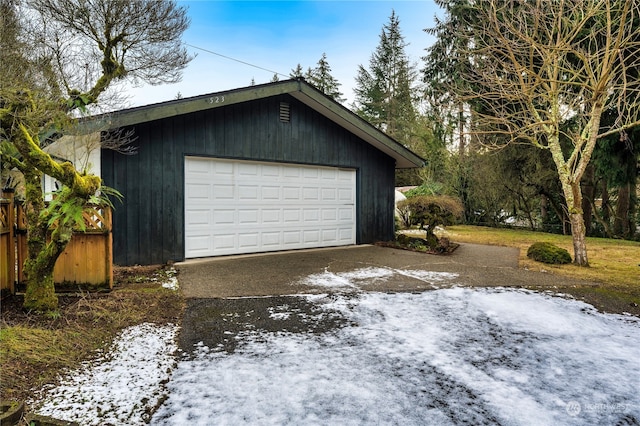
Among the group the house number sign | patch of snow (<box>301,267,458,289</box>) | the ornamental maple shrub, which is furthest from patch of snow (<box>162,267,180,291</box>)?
the ornamental maple shrub

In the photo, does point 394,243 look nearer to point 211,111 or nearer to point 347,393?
point 211,111

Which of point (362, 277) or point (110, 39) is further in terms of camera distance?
point (362, 277)

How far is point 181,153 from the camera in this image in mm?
6754

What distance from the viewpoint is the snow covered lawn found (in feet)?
6.82

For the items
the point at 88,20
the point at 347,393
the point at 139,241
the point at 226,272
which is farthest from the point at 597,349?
the point at 88,20

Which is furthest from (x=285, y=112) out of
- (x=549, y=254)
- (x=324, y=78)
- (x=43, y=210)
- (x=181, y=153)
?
(x=324, y=78)

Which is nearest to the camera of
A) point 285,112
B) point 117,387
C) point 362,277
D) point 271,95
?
point 117,387

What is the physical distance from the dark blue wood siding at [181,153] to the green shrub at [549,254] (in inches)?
167

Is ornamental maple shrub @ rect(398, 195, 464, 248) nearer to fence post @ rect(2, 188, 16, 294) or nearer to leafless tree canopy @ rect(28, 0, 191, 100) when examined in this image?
leafless tree canopy @ rect(28, 0, 191, 100)

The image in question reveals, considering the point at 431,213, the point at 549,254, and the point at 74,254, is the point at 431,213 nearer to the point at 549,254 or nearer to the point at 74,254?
the point at 549,254

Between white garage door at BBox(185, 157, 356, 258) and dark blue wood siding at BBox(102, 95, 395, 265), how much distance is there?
0.80ft

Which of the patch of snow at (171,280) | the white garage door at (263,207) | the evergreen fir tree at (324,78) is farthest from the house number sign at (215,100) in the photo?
the evergreen fir tree at (324,78)

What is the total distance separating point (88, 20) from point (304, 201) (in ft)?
16.4

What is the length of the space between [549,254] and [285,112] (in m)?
5.86
